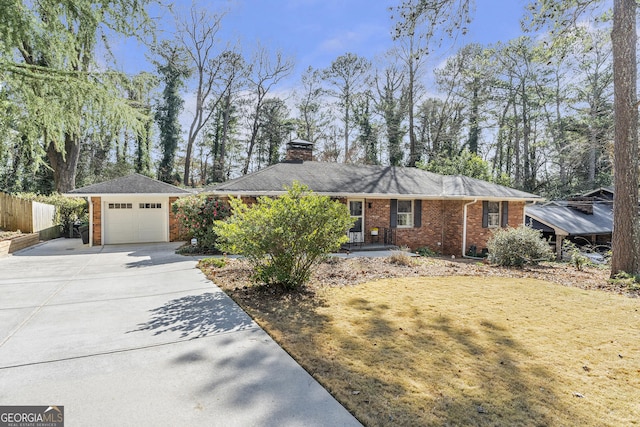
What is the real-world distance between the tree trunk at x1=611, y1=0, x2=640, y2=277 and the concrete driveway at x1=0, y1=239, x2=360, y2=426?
9.35 meters

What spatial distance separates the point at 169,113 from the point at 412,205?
23.1 meters

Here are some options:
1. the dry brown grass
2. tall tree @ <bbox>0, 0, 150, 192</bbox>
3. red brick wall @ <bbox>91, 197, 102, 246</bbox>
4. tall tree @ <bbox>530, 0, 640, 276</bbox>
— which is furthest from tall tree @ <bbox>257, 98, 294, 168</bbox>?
the dry brown grass

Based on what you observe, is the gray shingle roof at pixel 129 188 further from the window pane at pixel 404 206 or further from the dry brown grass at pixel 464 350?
the window pane at pixel 404 206

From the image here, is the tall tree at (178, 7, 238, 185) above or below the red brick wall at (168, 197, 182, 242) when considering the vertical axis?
above

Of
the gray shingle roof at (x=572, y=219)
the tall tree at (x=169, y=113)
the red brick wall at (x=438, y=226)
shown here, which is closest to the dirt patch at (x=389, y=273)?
the red brick wall at (x=438, y=226)

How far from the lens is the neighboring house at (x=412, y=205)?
1346 centimetres

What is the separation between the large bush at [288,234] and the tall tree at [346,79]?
25.1 metres

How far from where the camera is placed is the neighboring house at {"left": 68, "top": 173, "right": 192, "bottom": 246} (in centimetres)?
1290

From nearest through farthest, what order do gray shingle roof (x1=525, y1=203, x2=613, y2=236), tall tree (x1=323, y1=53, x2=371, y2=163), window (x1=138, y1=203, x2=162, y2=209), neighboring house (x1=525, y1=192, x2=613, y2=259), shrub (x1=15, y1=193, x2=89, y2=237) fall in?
window (x1=138, y1=203, x2=162, y2=209) → shrub (x1=15, y1=193, x2=89, y2=237) → neighboring house (x1=525, y1=192, x2=613, y2=259) → gray shingle roof (x1=525, y1=203, x2=613, y2=236) → tall tree (x1=323, y1=53, x2=371, y2=163)

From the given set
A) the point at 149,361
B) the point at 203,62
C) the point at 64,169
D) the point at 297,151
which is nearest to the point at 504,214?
the point at 297,151

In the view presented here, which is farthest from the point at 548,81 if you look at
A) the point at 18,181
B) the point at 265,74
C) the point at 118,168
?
the point at 18,181

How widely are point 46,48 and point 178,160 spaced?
90.2 feet

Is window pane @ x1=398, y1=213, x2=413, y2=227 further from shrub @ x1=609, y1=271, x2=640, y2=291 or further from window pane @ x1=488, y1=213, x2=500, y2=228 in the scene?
shrub @ x1=609, y1=271, x2=640, y2=291

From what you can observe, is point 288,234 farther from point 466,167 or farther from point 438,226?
point 466,167
